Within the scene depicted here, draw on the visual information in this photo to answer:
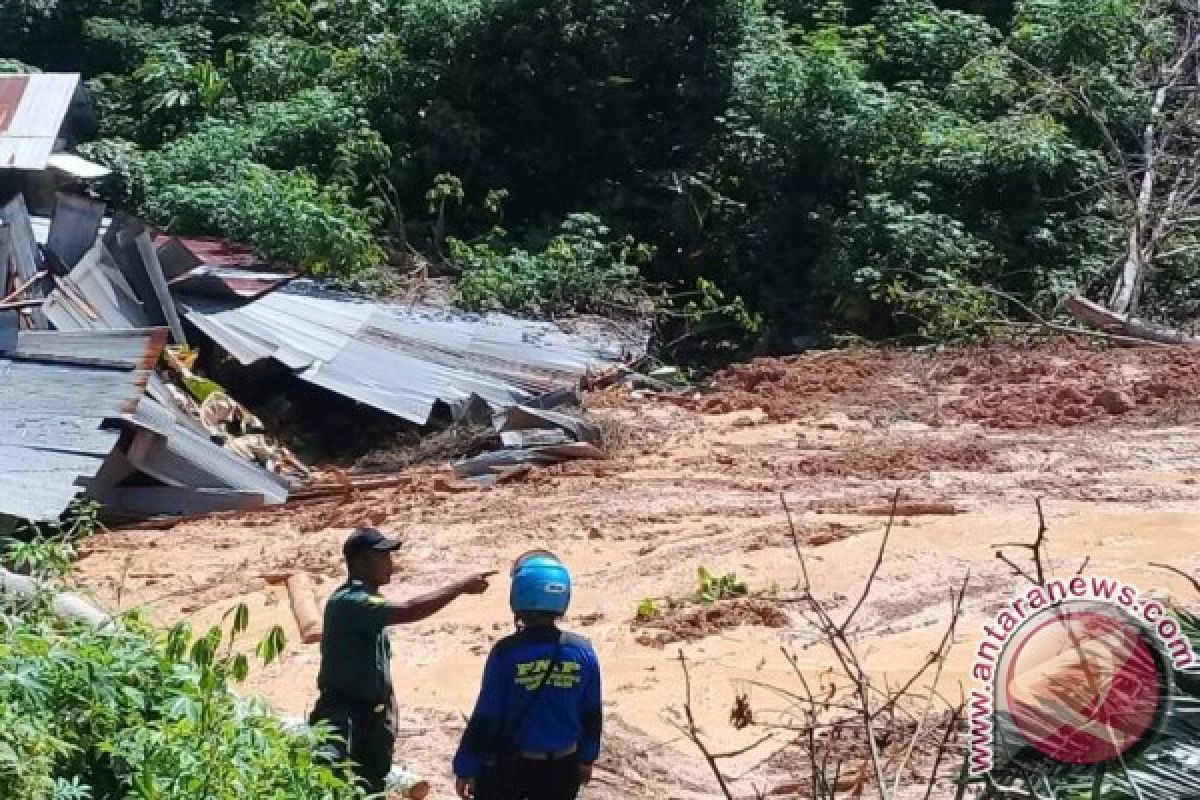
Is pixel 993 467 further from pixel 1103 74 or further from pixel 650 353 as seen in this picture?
pixel 1103 74

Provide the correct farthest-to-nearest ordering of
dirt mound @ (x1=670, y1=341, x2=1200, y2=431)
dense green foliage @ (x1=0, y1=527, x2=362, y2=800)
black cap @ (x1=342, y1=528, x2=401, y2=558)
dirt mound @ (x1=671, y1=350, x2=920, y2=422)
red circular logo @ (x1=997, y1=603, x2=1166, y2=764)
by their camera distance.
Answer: dirt mound @ (x1=671, y1=350, x2=920, y2=422) < dirt mound @ (x1=670, y1=341, x2=1200, y2=431) < black cap @ (x1=342, y1=528, x2=401, y2=558) < dense green foliage @ (x1=0, y1=527, x2=362, y2=800) < red circular logo @ (x1=997, y1=603, x2=1166, y2=764)

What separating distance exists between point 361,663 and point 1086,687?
255 cm

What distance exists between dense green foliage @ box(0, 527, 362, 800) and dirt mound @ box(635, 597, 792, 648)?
3.79 metres

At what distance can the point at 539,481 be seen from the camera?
11477 mm

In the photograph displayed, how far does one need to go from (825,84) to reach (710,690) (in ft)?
31.5

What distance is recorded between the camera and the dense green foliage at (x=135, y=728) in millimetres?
4203

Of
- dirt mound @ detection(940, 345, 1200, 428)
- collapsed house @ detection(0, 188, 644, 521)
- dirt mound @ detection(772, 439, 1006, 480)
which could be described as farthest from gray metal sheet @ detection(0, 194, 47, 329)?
dirt mound @ detection(940, 345, 1200, 428)

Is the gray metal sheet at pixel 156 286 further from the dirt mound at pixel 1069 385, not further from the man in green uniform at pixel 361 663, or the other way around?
the man in green uniform at pixel 361 663

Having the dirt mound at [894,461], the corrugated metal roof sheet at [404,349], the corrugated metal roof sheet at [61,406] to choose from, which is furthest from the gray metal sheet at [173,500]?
the dirt mound at [894,461]

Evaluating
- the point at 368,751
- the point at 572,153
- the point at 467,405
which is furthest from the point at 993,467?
the point at 572,153

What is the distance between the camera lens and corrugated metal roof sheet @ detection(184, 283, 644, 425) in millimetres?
12594

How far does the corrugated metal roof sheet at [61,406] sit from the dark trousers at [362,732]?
15.3 feet

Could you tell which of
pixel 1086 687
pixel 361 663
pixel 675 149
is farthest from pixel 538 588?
pixel 675 149

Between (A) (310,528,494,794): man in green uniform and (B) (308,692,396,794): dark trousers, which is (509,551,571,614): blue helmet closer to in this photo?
(A) (310,528,494,794): man in green uniform
